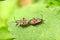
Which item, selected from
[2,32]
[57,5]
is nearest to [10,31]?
[2,32]

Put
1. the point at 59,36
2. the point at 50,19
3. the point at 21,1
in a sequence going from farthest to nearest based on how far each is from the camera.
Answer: the point at 21,1 < the point at 50,19 < the point at 59,36

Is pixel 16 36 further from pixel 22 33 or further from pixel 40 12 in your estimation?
pixel 40 12

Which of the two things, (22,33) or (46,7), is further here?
(46,7)

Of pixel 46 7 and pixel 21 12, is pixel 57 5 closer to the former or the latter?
pixel 46 7

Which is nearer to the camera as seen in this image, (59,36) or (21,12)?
(59,36)

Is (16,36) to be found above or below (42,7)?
below

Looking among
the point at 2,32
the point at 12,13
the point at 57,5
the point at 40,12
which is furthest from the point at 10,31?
the point at 57,5

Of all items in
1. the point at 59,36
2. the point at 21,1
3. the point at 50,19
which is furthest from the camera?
the point at 21,1

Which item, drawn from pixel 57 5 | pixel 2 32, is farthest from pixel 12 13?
pixel 57 5

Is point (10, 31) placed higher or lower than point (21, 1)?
lower
